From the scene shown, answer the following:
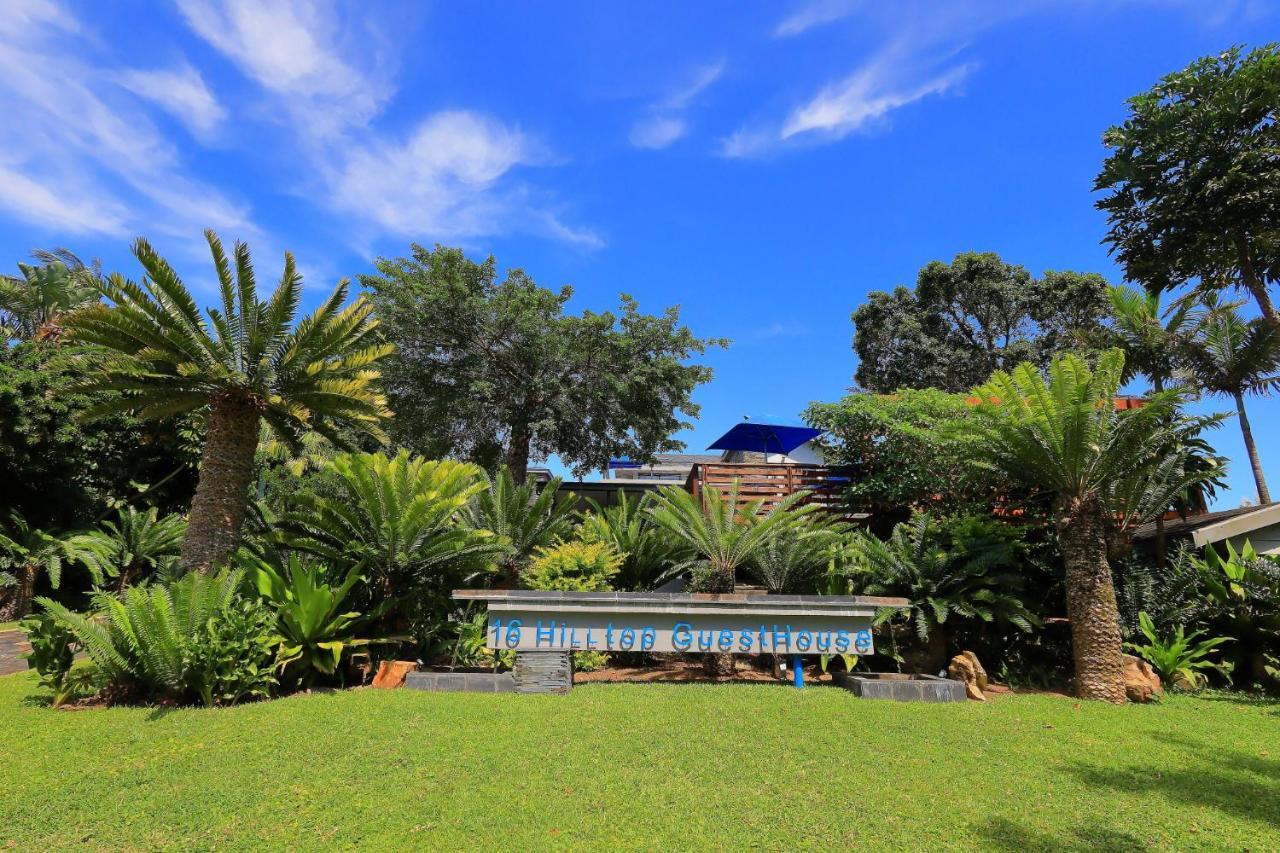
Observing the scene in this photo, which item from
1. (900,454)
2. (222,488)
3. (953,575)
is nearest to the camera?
(953,575)

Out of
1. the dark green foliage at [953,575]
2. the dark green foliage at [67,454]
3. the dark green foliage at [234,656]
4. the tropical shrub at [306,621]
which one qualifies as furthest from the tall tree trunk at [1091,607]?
the dark green foliage at [67,454]

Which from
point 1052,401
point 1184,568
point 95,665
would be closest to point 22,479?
point 95,665

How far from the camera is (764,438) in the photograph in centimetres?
1792

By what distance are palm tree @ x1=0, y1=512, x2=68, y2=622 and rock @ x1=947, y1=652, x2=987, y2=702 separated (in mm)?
18407

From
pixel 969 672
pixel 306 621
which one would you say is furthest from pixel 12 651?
pixel 969 672

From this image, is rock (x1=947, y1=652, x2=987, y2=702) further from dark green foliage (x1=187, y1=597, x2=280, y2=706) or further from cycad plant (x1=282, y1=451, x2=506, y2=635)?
dark green foliage (x1=187, y1=597, x2=280, y2=706)

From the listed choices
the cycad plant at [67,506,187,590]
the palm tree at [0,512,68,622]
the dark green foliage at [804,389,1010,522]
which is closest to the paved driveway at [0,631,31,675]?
the cycad plant at [67,506,187,590]

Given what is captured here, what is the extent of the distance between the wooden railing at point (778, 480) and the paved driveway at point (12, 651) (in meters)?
11.2

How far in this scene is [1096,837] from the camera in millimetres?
3490

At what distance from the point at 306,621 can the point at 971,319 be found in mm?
28852

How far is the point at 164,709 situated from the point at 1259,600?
12.9m

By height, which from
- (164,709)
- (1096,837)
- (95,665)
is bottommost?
(1096,837)

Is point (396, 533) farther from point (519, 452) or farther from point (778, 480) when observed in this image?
point (519, 452)

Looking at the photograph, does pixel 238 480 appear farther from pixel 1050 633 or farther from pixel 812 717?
pixel 1050 633
